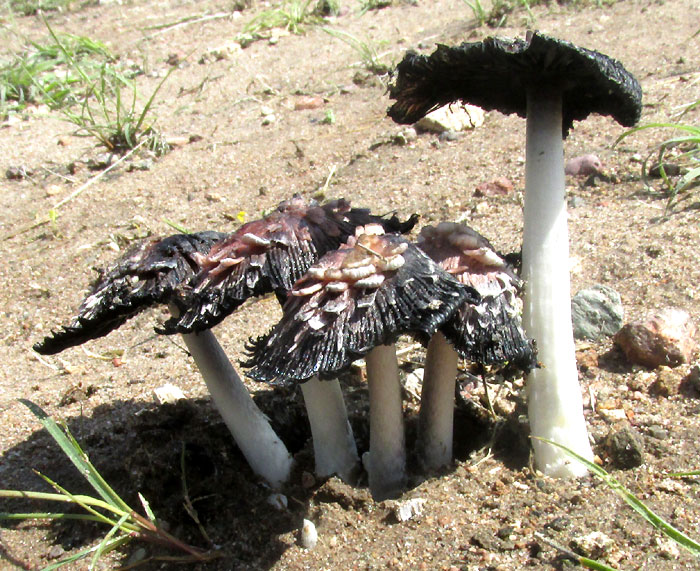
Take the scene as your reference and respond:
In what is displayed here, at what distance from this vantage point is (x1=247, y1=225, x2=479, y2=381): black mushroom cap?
66.7 inches

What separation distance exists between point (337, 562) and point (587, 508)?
74 centimetres

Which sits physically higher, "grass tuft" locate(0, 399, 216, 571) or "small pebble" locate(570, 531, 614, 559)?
"grass tuft" locate(0, 399, 216, 571)

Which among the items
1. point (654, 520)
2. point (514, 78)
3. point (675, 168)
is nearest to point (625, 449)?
point (654, 520)

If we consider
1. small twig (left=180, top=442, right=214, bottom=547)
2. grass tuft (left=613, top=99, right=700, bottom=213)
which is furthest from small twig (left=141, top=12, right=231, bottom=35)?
small twig (left=180, top=442, right=214, bottom=547)

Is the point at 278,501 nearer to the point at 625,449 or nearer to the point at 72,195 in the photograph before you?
the point at 625,449

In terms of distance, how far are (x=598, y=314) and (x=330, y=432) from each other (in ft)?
4.15

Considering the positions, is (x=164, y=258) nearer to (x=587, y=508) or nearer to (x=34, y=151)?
(x=587, y=508)

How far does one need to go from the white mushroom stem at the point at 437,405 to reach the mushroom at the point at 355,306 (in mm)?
270

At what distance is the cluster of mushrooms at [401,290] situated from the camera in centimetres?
174

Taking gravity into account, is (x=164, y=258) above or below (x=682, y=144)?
above

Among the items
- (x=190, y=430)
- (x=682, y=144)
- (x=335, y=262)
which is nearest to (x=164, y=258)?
(x=335, y=262)

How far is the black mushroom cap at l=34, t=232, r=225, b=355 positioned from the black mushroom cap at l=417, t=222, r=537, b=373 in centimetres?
70

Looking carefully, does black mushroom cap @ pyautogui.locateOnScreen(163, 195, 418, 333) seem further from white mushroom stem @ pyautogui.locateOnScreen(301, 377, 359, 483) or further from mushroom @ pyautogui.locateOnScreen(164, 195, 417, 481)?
white mushroom stem @ pyautogui.locateOnScreen(301, 377, 359, 483)

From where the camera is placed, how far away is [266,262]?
6.34 feet
